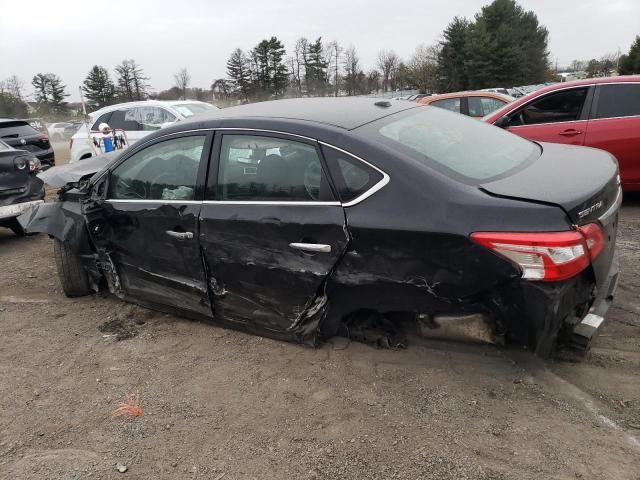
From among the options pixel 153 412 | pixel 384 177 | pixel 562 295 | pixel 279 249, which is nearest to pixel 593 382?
pixel 562 295

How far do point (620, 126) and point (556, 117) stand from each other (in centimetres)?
71

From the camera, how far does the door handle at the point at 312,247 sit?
8.66 ft

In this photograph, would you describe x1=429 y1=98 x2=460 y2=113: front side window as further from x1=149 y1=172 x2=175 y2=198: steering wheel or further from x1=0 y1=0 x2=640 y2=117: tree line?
x1=0 y1=0 x2=640 y2=117: tree line

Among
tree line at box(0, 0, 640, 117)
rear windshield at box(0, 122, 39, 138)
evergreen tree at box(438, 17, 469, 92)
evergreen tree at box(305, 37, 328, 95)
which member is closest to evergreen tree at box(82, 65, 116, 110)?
tree line at box(0, 0, 640, 117)

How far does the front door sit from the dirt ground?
3.02 metres

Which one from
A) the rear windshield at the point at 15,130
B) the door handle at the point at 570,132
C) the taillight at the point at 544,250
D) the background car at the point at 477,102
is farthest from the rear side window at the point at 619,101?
the rear windshield at the point at 15,130

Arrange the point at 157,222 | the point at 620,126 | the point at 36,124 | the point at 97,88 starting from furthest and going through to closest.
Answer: the point at 97,88 → the point at 36,124 → the point at 620,126 → the point at 157,222

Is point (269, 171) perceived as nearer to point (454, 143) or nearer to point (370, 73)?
point (454, 143)

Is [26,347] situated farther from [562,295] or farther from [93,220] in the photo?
[562,295]

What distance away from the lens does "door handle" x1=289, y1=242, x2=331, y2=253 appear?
8.66 feet

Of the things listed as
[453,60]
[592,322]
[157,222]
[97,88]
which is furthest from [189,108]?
[97,88]

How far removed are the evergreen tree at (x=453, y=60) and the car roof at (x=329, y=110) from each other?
5056cm

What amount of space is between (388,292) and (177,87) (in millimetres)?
64349

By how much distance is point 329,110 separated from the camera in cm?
308
